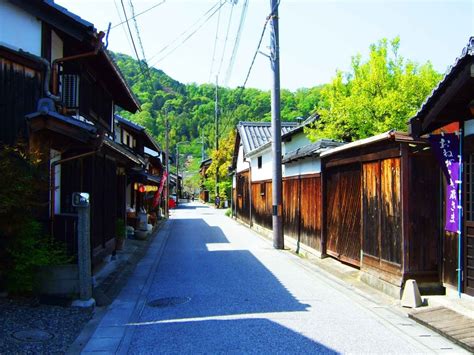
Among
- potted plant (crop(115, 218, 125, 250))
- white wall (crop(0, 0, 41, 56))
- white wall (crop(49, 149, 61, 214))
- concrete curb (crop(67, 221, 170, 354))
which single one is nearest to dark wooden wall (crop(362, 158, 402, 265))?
concrete curb (crop(67, 221, 170, 354))

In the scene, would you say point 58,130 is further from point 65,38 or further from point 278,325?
point 278,325

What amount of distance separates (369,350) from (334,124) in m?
15.9

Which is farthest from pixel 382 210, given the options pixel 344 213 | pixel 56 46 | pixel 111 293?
pixel 56 46

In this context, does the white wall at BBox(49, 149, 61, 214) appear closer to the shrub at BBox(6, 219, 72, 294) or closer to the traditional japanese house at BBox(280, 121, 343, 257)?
the shrub at BBox(6, 219, 72, 294)

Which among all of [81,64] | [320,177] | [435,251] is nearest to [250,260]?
[320,177]

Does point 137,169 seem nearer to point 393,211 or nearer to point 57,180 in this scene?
point 57,180

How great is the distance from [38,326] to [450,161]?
25.1ft

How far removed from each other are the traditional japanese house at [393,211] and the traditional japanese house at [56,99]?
6.13m

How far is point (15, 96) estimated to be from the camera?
886 cm

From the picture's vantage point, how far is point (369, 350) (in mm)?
6066

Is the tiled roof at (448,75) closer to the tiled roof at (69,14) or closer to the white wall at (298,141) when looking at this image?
the tiled roof at (69,14)

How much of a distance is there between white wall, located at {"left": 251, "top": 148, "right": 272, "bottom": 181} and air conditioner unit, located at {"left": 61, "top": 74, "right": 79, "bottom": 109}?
14.0 m

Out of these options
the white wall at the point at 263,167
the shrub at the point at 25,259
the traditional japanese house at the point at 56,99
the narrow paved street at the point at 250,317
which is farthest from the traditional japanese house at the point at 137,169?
the shrub at the point at 25,259

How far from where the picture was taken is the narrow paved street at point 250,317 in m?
6.32
